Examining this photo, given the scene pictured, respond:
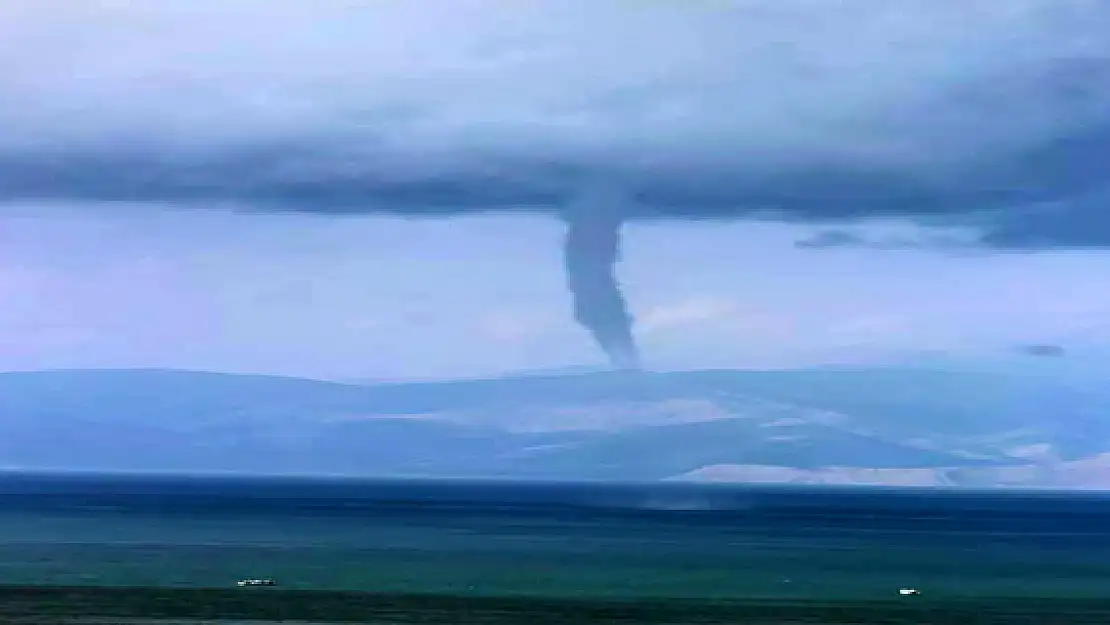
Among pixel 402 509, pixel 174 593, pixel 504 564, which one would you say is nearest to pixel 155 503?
pixel 402 509

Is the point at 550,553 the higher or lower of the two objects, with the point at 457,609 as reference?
higher

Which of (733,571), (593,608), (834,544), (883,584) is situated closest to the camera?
(593,608)

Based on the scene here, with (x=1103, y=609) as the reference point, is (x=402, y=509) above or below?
above

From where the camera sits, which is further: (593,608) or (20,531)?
(20,531)

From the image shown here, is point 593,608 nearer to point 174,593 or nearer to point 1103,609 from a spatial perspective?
point 174,593

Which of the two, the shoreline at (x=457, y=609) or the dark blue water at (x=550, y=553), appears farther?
the dark blue water at (x=550, y=553)

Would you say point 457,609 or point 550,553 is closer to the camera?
point 457,609

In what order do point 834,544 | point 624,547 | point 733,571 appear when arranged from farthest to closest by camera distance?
1. point 834,544
2. point 624,547
3. point 733,571

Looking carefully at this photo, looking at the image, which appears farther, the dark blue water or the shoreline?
the dark blue water
